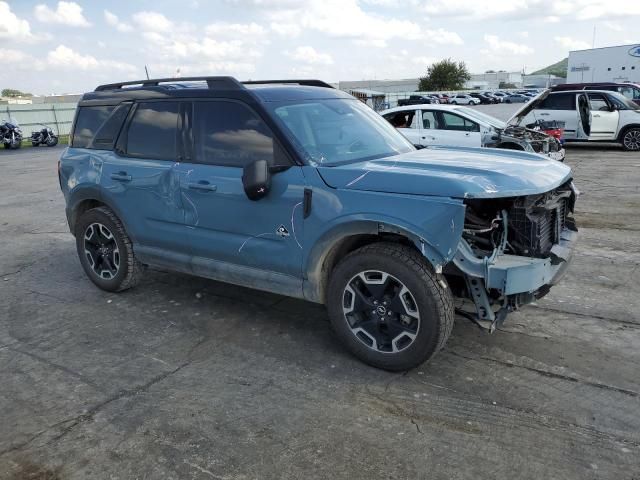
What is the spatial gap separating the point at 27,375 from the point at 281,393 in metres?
1.86

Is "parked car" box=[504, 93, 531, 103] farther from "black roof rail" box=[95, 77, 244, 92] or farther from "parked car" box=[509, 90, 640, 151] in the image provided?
"black roof rail" box=[95, 77, 244, 92]

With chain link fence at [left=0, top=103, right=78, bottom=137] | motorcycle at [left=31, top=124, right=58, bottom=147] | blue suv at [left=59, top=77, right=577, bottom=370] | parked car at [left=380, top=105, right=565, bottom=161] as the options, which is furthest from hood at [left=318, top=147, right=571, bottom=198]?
chain link fence at [left=0, top=103, right=78, bottom=137]

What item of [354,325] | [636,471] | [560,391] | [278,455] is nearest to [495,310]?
[560,391]

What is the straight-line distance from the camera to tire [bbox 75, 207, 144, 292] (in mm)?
5152

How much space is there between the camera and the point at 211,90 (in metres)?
4.37

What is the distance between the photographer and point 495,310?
12.5 ft

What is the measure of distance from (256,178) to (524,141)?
346 inches

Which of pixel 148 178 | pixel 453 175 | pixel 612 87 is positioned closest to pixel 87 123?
pixel 148 178

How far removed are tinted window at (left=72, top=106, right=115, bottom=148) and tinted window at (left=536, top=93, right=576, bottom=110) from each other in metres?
13.7

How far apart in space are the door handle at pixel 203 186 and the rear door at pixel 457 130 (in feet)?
27.4

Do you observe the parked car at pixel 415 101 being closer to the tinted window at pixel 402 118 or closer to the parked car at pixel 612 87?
the parked car at pixel 612 87

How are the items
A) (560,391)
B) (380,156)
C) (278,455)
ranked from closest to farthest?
(278,455)
(560,391)
(380,156)

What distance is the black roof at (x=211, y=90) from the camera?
425 centimetres

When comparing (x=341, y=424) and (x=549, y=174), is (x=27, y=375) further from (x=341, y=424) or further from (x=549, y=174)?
(x=549, y=174)
